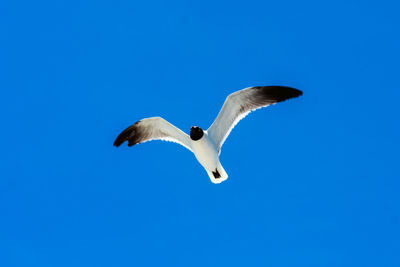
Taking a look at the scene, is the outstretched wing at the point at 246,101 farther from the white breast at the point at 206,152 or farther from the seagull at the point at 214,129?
the white breast at the point at 206,152

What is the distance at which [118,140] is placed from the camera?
15102 millimetres

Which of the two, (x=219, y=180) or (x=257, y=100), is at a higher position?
(x=257, y=100)

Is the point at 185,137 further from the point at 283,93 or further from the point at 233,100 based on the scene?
the point at 283,93

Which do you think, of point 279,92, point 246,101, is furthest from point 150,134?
point 279,92

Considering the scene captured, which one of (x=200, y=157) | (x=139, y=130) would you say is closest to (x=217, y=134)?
(x=200, y=157)

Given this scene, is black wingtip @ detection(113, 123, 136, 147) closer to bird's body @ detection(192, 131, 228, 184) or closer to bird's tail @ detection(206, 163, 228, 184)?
bird's body @ detection(192, 131, 228, 184)

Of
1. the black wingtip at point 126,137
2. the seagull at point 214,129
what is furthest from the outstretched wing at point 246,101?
the black wingtip at point 126,137

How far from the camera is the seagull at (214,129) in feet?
45.8

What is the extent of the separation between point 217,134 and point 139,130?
1991mm

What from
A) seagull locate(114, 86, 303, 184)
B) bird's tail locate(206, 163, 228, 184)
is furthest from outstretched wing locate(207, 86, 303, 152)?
bird's tail locate(206, 163, 228, 184)

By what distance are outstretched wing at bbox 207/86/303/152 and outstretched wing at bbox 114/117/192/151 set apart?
0.87 meters

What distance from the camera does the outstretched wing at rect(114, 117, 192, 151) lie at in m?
14.9

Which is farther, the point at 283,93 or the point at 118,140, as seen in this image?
the point at 118,140

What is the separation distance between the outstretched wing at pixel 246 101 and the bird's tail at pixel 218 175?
845 mm
